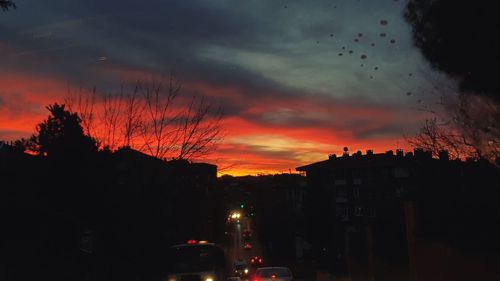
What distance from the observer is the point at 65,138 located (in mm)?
23375

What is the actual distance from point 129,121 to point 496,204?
14.8 m

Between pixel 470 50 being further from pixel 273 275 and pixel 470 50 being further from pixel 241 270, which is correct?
pixel 241 270

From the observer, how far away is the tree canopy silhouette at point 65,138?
73.5 ft

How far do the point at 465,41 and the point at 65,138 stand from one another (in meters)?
16.8

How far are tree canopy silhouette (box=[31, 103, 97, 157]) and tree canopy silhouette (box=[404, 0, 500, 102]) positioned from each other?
1436 centimetres

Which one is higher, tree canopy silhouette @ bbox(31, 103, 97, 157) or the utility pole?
tree canopy silhouette @ bbox(31, 103, 97, 157)

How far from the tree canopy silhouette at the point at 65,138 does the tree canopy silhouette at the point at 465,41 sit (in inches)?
565

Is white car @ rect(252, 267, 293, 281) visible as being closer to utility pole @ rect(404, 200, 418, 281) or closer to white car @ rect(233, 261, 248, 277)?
utility pole @ rect(404, 200, 418, 281)

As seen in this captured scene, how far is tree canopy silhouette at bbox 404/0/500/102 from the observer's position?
40.4 ft

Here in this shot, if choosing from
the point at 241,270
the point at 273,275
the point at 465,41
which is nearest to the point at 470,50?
the point at 465,41

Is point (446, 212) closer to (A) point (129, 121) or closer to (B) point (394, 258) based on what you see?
(B) point (394, 258)

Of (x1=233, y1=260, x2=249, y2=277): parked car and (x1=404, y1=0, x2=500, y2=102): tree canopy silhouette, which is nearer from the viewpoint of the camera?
(x1=404, y1=0, x2=500, y2=102): tree canopy silhouette

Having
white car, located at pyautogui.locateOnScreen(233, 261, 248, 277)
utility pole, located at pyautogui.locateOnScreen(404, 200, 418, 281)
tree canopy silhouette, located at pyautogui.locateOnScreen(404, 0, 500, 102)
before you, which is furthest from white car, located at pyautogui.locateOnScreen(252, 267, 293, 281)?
white car, located at pyautogui.locateOnScreen(233, 261, 248, 277)

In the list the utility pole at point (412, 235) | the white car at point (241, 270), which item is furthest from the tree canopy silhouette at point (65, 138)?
the white car at point (241, 270)
